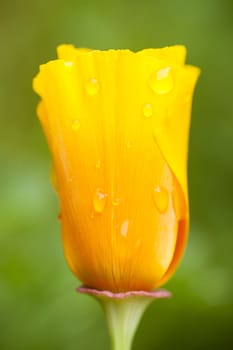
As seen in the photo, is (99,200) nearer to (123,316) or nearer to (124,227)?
(124,227)

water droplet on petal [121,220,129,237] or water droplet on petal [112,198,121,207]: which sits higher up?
water droplet on petal [112,198,121,207]

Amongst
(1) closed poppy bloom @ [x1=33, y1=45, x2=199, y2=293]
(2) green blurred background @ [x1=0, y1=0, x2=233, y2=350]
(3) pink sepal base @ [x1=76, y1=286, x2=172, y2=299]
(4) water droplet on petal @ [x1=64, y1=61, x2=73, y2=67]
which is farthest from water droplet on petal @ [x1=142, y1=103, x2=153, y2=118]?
(2) green blurred background @ [x1=0, y1=0, x2=233, y2=350]

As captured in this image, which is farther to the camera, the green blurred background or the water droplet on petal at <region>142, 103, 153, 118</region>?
the green blurred background

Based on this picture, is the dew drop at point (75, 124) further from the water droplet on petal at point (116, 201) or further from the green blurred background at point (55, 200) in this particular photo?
the green blurred background at point (55, 200)

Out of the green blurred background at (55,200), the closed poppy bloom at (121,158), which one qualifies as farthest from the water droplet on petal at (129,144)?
the green blurred background at (55,200)

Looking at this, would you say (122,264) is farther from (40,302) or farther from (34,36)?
(34,36)

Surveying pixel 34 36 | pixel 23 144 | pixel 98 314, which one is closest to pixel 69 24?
pixel 34 36

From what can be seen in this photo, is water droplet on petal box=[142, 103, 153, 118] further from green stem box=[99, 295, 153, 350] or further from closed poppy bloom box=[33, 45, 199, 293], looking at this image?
green stem box=[99, 295, 153, 350]

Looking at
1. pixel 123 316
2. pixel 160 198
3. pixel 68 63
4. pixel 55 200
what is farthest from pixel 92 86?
pixel 55 200
